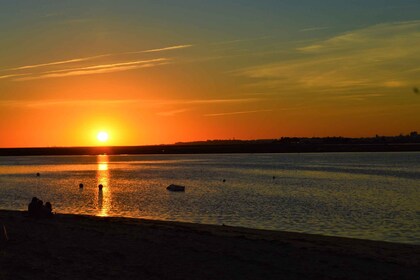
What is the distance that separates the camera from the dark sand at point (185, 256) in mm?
15977

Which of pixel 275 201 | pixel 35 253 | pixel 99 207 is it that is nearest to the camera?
pixel 35 253

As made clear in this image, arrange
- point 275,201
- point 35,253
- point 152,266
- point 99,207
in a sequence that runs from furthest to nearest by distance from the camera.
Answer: point 275,201 → point 99,207 → point 35,253 → point 152,266

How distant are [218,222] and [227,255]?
18.1 m

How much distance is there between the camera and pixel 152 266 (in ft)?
55.6

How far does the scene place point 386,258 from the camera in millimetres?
19250

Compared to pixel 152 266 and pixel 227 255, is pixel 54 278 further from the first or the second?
pixel 227 255

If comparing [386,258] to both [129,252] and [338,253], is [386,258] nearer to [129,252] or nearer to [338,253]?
[338,253]

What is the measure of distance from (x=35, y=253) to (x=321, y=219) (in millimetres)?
24215

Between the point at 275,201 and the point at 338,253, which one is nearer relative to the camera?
the point at 338,253

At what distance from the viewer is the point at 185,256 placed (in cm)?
1862

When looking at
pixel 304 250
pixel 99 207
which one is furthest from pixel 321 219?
pixel 99 207

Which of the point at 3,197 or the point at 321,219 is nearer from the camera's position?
the point at 321,219

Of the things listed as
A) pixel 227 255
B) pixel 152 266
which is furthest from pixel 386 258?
pixel 152 266

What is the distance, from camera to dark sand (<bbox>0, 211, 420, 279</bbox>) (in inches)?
629
